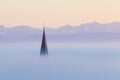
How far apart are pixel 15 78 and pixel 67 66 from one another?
51.8 metres

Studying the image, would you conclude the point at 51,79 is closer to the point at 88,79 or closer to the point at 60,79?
the point at 60,79

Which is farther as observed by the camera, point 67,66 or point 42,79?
point 67,66

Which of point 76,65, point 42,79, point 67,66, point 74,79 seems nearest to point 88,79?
point 74,79

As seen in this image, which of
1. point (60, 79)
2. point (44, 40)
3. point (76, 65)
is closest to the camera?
point (44, 40)

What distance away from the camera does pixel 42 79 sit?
98312 mm

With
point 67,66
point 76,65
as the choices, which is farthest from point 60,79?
point 76,65

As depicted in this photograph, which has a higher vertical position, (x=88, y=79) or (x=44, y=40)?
(x=44, y=40)

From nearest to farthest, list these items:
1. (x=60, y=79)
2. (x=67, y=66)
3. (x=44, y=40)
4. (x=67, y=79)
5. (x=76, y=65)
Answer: (x=44, y=40)
(x=67, y=79)
(x=60, y=79)
(x=67, y=66)
(x=76, y=65)

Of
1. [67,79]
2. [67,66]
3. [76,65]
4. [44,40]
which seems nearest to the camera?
[44,40]

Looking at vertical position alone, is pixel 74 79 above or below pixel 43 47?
below

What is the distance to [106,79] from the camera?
95.4 meters

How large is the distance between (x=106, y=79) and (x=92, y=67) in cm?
6060

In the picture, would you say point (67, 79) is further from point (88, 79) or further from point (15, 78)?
point (15, 78)

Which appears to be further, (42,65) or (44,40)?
(42,65)
